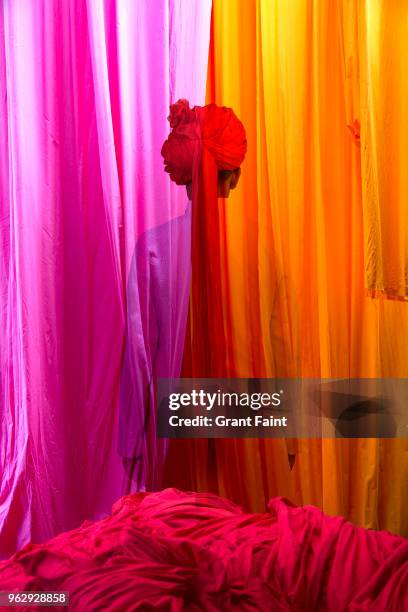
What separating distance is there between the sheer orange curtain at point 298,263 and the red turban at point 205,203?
0.02m

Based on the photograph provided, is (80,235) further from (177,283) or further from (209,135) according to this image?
(209,135)

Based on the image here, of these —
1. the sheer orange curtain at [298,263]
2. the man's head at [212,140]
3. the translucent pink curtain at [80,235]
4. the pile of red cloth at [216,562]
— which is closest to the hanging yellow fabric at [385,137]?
the sheer orange curtain at [298,263]

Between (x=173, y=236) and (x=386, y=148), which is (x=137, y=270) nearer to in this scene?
(x=173, y=236)

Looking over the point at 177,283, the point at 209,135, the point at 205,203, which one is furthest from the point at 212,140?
the point at 177,283

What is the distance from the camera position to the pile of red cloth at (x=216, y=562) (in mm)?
1126

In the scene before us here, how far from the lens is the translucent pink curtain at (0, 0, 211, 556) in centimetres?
133

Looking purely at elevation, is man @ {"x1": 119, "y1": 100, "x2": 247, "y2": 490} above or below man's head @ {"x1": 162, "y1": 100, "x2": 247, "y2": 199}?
below

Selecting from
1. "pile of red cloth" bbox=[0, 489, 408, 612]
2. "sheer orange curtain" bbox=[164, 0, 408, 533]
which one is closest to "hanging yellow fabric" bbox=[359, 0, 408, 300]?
"sheer orange curtain" bbox=[164, 0, 408, 533]

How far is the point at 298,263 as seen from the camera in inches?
51.5

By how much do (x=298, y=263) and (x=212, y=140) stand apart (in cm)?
32

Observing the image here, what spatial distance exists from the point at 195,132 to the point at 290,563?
0.89m

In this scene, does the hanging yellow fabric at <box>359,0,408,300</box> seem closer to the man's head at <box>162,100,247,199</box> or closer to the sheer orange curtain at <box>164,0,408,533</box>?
the sheer orange curtain at <box>164,0,408,533</box>

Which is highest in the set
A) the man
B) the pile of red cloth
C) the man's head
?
the man's head

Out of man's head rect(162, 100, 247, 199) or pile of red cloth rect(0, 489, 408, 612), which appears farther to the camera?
man's head rect(162, 100, 247, 199)
